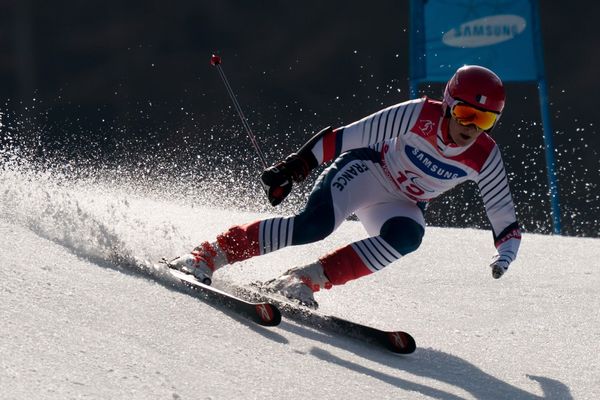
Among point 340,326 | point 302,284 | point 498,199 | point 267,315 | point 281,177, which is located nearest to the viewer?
point 267,315

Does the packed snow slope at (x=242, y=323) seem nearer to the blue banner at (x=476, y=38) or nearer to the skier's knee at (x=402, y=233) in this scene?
the skier's knee at (x=402, y=233)

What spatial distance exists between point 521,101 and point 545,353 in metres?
7.35

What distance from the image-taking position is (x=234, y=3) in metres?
11.3

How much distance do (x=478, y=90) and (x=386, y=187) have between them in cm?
54

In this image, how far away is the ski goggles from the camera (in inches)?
140

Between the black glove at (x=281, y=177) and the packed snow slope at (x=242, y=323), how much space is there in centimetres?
43

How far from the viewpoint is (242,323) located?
3.13 m

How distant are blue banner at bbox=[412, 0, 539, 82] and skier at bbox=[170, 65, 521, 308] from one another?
3.65m

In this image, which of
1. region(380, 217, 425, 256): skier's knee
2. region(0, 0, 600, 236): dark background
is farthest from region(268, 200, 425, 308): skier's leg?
region(0, 0, 600, 236): dark background

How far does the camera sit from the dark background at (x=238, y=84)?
10.6 metres

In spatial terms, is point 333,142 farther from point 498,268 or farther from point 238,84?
point 238,84

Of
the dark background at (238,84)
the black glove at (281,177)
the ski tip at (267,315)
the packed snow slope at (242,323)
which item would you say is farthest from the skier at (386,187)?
the dark background at (238,84)

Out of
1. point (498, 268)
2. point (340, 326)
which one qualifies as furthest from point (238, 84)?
point (340, 326)

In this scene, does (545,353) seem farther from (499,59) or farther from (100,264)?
(499,59)
